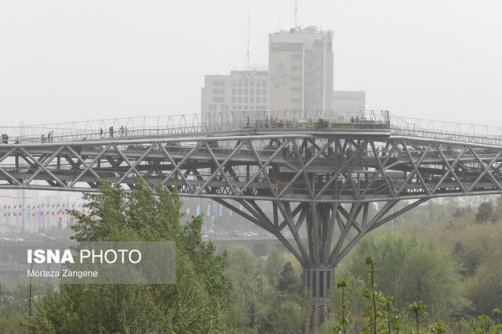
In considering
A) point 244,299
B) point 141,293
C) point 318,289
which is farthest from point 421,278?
point 141,293

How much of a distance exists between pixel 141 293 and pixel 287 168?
33742 mm

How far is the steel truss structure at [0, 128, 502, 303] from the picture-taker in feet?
210

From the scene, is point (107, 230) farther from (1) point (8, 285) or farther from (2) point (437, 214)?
(2) point (437, 214)

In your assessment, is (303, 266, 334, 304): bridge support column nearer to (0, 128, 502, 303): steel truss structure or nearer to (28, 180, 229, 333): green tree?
(0, 128, 502, 303): steel truss structure

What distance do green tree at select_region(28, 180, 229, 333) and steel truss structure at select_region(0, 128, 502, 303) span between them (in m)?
14.0

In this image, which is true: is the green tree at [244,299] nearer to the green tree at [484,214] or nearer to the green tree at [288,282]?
the green tree at [288,282]

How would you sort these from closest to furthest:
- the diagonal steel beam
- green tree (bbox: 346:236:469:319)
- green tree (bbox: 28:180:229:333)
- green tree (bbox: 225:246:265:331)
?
green tree (bbox: 28:180:229:333) < the diagonal steel beam < green tree (bbox: 225:246:265:331) < green tree (bbox: 346:236:469:319)

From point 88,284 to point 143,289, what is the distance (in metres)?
1.77

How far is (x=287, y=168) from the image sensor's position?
69.6 m

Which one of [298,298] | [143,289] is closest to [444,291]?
[298,298]

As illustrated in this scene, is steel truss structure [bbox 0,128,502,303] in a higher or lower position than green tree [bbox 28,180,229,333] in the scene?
higher

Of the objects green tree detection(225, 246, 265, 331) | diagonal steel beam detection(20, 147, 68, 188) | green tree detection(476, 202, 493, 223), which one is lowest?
green tree detection(225, 246, 265, 331)

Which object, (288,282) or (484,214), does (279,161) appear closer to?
(288,282)

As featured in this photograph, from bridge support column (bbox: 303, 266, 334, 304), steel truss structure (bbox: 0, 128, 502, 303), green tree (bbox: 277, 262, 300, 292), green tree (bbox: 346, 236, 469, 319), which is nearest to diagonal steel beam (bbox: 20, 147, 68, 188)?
steel truss structure (bbox: 0, 128, 502, 303)
